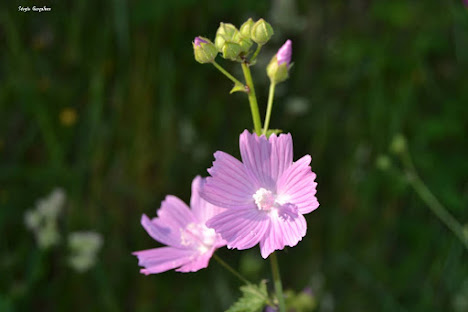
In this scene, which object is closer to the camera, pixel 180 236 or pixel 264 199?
pixel 264 199

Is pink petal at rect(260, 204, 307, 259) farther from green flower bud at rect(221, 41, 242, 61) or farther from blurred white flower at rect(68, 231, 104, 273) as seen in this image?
blurred white flower at rect(68, 231, 104, 273)

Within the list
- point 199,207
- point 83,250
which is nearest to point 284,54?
point 199,207

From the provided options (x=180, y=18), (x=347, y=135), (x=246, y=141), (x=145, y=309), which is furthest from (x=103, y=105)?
(x=246, y=141)

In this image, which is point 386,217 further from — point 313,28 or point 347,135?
point 313,28

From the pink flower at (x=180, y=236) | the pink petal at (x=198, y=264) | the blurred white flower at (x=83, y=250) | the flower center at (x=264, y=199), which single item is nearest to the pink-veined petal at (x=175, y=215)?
the pink flower at (x=180, y=236)

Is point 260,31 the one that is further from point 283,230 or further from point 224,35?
point 283,230

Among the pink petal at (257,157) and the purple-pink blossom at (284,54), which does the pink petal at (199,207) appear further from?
the purple-pink blossom at (284,54)

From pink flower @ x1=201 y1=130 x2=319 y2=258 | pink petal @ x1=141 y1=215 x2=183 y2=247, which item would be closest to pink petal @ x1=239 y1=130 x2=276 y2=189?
pink flower @ x1=201 y1=130 x2=319 y2=258
